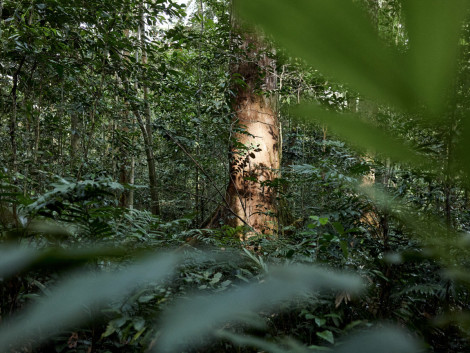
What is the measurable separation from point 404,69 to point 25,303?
169 cm

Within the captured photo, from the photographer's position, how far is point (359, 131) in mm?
218

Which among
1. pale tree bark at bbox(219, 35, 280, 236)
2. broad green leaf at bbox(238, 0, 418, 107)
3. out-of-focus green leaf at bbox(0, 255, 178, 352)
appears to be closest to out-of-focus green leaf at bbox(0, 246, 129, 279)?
out-of-focus green leaf at bbox(0, 255, 178, 352)

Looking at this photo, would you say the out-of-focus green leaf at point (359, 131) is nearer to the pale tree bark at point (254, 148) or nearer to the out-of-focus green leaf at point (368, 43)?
the out-of-focus green leaf at point (368, 43)

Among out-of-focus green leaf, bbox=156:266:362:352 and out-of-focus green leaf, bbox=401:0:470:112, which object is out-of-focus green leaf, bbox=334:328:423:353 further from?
out-of-focus green leaf, bbox=401:0:470:112

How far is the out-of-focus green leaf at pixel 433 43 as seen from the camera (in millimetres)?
158

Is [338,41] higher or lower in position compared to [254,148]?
lower

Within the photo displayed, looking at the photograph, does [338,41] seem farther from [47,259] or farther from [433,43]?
[47,259]

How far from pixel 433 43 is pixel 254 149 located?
3249mm

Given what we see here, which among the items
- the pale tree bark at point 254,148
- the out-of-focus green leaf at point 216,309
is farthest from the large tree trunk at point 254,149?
the out-of-focus green leaf at point 216,309

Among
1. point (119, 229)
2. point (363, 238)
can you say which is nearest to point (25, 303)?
point (119, 229)

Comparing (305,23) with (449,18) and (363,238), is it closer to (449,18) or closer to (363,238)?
(449,18)

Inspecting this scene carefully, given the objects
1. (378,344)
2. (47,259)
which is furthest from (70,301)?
(378,344)

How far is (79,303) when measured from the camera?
7.6 inches

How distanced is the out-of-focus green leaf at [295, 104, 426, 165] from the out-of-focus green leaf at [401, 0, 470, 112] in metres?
0.04
